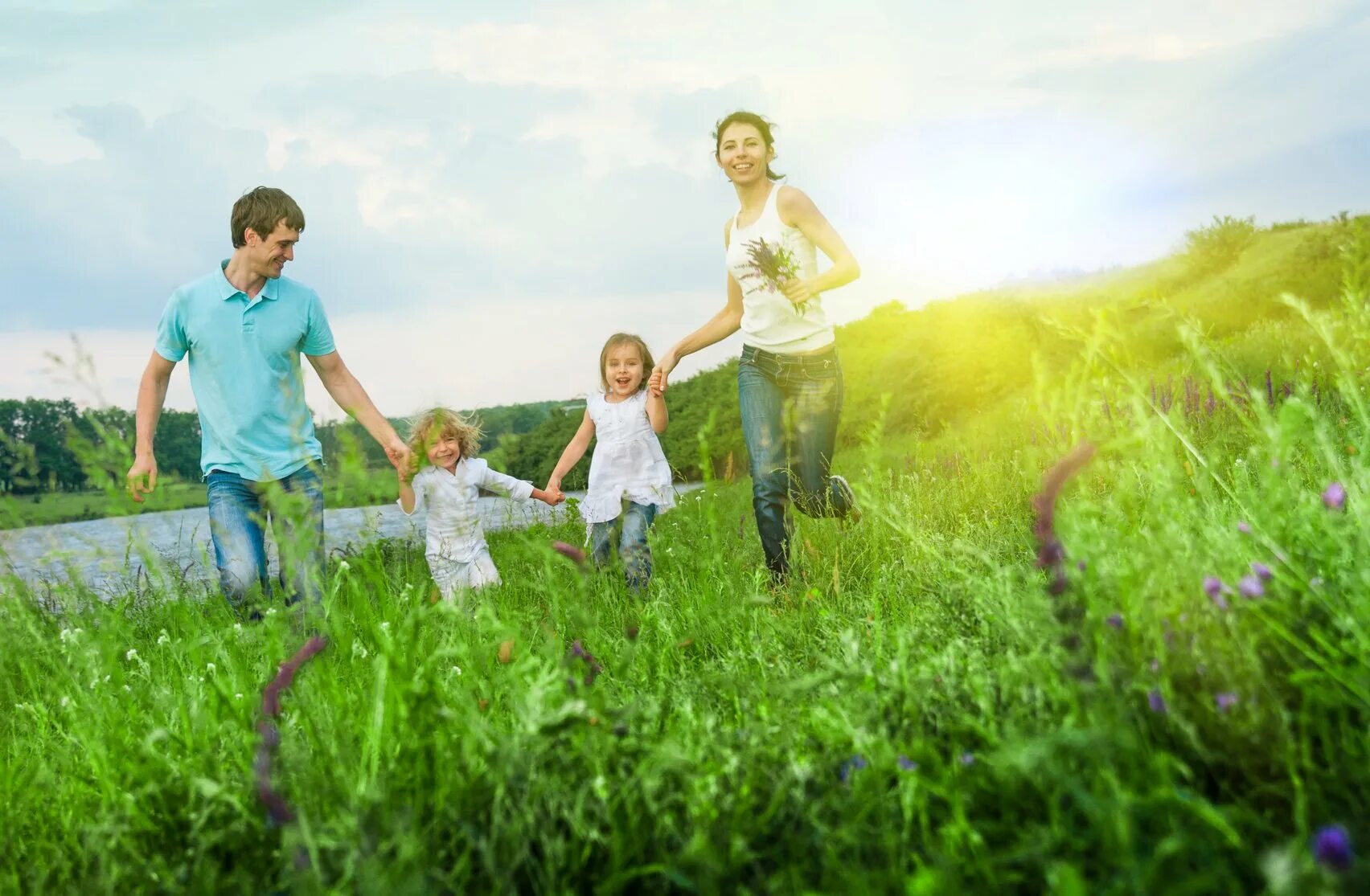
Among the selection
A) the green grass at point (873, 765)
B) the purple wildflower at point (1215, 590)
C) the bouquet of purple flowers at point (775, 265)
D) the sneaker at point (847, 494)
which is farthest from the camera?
the sneaker at point (847, 494)

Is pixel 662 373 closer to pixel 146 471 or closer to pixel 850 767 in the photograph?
pixel 146 471

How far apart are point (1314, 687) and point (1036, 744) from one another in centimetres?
61

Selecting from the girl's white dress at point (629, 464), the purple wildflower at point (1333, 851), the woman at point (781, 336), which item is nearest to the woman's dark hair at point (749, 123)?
the woman at point (781, 336)

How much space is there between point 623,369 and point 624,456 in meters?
0.54

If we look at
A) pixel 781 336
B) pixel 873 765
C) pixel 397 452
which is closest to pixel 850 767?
pixel 873 765

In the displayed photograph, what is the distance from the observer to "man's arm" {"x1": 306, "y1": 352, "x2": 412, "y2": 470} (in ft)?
16.6

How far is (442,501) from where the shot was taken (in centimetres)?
550

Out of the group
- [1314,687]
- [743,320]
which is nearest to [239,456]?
[743,320]

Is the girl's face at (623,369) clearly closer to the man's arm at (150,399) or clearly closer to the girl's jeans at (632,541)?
the girl's jeans at (632,541)

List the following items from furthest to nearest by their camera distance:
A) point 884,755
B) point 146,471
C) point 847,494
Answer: point 847,494, point 146,471, point 884,755

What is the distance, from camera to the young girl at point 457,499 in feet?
17.8

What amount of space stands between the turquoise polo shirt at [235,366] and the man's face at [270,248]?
0.12 metres

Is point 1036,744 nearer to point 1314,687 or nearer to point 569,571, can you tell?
point 1314,687

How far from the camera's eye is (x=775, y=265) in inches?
182
